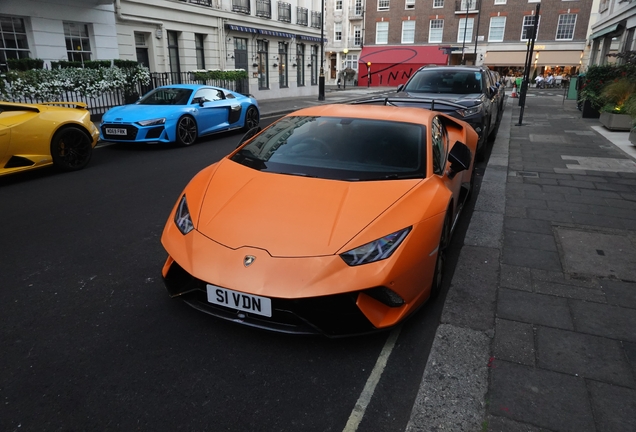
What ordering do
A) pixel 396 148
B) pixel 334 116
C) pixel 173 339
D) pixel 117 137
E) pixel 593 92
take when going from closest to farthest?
pixel 173 339
pixel 396 148
pixel 334 116
pixel 117 137
pixel 593 92

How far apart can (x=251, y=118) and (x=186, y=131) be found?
3.13 metres

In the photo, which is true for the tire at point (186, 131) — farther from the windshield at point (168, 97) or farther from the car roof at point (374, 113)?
the car roof at point (374, 113)

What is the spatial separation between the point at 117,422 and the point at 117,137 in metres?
8.39

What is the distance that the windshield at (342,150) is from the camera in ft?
11.5

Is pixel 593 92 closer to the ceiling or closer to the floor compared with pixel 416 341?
closer to the ceiling

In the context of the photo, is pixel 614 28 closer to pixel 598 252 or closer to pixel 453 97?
pixel 453 97

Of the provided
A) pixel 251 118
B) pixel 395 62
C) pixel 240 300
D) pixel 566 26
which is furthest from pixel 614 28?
pixel 566 26

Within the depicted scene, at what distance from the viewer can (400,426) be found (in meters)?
2.21

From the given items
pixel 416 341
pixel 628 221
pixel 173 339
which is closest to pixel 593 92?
pixel 628 221

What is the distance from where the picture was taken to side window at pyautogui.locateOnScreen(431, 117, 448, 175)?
3.70 meters

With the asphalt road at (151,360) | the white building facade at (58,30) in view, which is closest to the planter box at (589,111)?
the asphalt road at (151,360)

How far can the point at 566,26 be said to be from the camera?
48406 mm

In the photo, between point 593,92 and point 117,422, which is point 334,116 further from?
point 593,92

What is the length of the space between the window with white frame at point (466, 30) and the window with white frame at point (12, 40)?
157 ft
